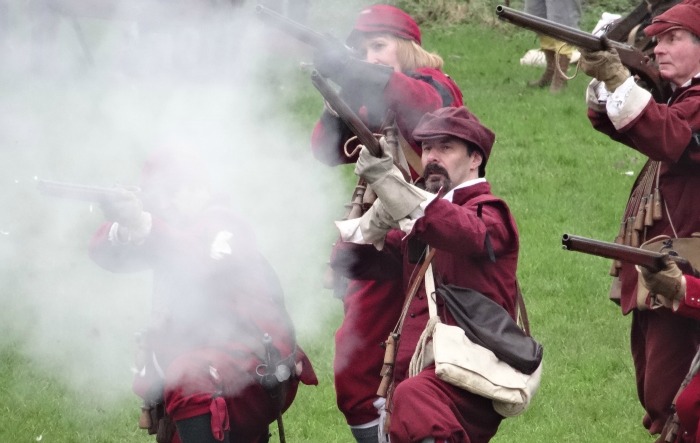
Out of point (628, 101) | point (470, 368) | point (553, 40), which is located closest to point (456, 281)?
point (470, 368)

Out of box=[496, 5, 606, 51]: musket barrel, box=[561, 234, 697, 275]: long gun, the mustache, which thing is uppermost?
box=[496, 5, 606, 51]: musket barrel

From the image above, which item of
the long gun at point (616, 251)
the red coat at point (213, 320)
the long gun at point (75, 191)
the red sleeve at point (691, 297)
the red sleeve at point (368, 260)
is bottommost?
the red coat at point (213, 320)

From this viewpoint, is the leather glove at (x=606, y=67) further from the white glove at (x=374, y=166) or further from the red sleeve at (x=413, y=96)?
the white glove at (x=374, y=166)

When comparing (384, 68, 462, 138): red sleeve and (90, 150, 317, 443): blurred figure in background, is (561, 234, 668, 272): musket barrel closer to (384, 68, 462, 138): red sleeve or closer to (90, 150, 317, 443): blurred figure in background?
(384, 68, 462, 138): red sleeve

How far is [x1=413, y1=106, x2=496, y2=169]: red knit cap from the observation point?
574cm

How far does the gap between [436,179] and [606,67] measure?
0.90 m

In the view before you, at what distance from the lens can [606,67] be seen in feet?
19.1

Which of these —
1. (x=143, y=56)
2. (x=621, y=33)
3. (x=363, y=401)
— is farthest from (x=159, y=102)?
(x=621, y=33)

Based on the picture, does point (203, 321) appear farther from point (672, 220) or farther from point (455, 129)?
point (672, 220)

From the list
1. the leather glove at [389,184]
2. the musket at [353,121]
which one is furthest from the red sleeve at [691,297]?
the musket at [353,121]

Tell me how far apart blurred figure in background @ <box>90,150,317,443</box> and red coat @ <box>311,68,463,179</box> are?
568 millimetres

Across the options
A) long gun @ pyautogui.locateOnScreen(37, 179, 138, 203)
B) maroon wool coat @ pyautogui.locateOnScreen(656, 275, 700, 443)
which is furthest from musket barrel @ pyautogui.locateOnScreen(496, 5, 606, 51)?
long gun @ pyautogui.locateOnScreen(37, 179, 138, 203)

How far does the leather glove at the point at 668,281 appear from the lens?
5.58m

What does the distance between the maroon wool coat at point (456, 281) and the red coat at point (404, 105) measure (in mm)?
547
